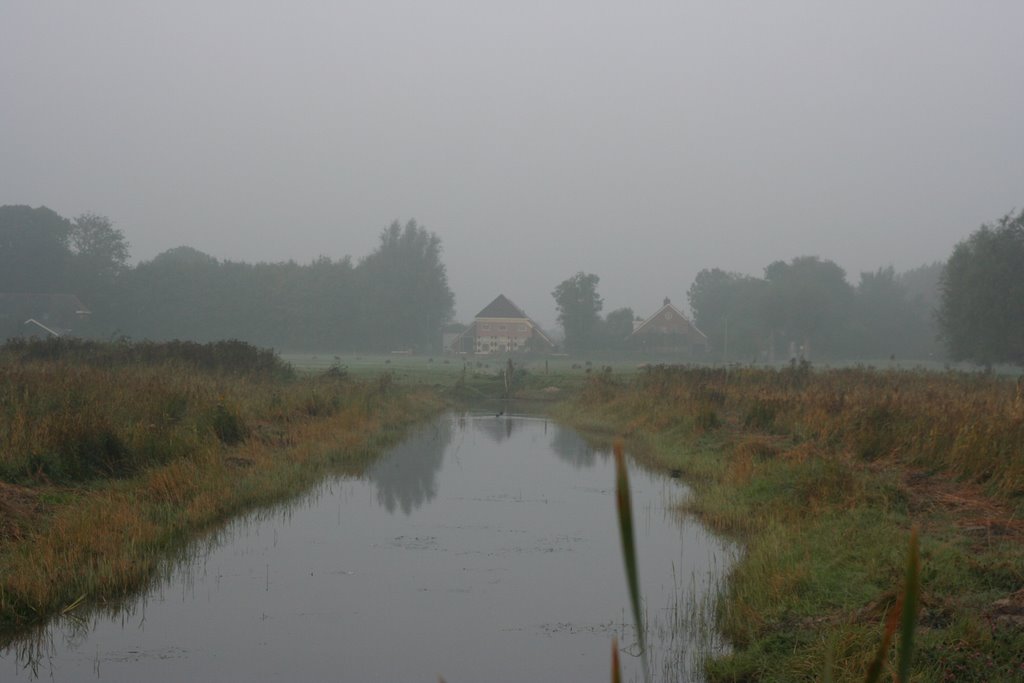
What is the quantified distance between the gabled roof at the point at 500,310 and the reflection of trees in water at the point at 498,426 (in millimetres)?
61923

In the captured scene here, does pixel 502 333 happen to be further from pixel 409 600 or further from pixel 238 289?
pixel 409 600

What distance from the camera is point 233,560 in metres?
9.73

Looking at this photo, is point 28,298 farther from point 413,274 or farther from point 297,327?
point 413,274

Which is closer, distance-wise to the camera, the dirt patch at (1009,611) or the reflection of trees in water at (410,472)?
the dirt patch at (1009,611)

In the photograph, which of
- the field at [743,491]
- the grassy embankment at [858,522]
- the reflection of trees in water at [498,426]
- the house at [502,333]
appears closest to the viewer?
the grassy embankment at [858,522]

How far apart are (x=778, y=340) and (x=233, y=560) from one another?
74.3 m

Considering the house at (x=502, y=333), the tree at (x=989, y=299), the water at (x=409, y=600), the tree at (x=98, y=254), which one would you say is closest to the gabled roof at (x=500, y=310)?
the house at (x=502, y=333)

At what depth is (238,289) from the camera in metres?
81.9

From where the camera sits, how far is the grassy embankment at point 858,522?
18.9ft

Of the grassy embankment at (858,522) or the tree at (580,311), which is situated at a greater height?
the tree at (580,311)

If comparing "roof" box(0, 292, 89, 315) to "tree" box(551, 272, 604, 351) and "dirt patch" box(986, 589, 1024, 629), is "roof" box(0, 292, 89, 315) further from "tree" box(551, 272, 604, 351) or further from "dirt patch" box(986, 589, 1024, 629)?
"dirt patch" box(986, 589, 1024, 629)

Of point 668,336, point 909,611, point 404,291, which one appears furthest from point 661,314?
point 909,611

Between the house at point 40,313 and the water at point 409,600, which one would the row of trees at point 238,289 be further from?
the water at point 409,600

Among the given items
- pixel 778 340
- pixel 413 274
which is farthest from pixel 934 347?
pixel 413 274
